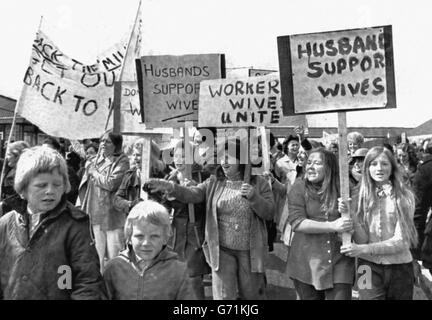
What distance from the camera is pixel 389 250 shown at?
13.9 feet

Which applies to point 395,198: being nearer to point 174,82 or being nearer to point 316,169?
point 316,169

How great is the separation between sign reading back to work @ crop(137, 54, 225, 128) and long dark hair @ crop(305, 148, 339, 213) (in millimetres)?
1669

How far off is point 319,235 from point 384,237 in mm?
458

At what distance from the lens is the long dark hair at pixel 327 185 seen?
4.48 meters

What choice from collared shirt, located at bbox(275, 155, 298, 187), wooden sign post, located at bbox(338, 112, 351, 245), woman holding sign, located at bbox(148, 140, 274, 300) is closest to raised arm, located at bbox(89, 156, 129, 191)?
woman holding sign, located at bbox(148, 140, 274, 300)

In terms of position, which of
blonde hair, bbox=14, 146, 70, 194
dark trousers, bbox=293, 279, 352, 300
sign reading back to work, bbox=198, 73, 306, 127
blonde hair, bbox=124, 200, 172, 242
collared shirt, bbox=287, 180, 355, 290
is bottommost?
dark trousers, bbox=293, 279, 352, 300

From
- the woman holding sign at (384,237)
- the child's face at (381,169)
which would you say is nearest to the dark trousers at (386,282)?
the woman holding sign at (384,237)

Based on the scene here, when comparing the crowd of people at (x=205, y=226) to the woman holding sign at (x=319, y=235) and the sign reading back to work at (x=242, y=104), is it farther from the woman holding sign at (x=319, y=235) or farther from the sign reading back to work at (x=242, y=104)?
the sign reading back to work at (x=242, y=104)

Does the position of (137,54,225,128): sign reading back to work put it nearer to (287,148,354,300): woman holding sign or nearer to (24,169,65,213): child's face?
(287,148,354,300): woman holding sign

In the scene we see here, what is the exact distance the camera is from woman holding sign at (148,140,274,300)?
4816 millimetres

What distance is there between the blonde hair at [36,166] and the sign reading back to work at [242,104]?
8.53 ft
